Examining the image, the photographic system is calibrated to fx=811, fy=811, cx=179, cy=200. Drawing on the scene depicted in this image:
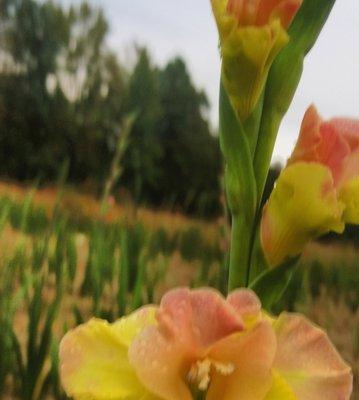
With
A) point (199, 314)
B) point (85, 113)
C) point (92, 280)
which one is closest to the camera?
point (199, 314)

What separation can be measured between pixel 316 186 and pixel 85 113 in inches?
129

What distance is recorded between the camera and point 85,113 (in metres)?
3.46

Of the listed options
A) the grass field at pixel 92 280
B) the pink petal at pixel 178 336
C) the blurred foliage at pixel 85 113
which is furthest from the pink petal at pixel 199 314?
the blurred foliage at pixel 85 113

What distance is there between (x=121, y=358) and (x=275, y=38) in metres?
0.10

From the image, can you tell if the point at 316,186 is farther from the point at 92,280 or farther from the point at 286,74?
the point at 92,280

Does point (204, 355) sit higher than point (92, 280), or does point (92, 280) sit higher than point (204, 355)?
point (204, 355)

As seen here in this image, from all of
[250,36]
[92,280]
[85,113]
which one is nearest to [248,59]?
[250,36]

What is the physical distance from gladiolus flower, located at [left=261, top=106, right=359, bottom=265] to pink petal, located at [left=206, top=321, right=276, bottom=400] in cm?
5

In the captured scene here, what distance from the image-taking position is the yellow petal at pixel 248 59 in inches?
9.0

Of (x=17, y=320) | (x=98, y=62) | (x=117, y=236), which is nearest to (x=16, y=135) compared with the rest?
(x=98, y=62)

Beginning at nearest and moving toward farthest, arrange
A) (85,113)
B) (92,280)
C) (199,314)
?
(199,314)
(92,280)
(85,113)

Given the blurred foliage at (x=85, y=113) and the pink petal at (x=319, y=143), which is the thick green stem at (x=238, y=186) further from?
the blurred foliage at (x=85, y=113)

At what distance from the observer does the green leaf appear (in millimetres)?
249

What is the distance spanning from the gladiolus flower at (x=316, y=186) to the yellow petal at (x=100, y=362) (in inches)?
2.2
